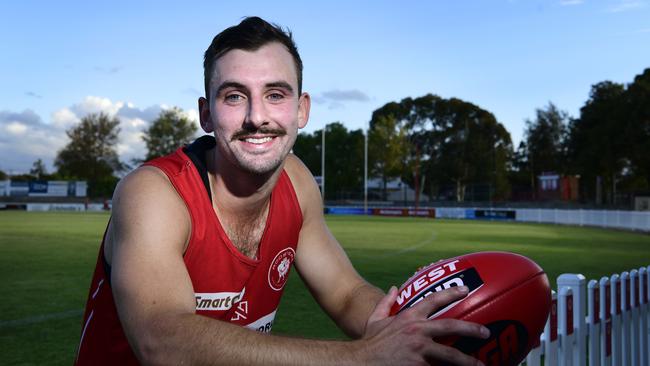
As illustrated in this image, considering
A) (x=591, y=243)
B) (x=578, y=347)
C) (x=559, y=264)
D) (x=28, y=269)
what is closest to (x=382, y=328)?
(x=578, y=347)

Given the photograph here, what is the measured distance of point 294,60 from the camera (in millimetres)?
2686

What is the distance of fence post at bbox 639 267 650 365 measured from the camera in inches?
215

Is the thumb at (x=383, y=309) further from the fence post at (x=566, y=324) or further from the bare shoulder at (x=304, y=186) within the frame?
the fence post at (x=566, y=324)

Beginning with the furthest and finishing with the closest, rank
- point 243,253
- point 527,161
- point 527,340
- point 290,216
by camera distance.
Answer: point 527,161 → point 290,216 → point 243,253 → point 527,340

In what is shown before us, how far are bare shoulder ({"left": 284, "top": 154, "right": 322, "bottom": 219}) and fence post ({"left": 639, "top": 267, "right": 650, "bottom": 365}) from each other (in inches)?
143

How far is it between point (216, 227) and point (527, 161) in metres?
101

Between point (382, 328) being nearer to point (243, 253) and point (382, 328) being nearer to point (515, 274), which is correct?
point (515, 274)

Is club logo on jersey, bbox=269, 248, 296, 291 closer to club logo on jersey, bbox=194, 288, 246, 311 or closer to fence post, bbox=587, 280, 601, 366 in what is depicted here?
club logo on jersey, bbox=194, 288, 246, 311

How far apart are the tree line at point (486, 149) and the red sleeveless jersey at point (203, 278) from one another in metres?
54.2

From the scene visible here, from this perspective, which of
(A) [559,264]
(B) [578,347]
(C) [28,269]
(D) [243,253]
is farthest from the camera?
(A) [559,264]

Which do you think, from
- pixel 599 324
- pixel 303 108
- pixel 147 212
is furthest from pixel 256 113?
pixel 599 324

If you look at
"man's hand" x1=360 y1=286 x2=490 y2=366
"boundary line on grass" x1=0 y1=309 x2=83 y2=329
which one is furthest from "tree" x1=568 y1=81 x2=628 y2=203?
"man's hand" x1=360 y1=286 x2=490 y2=366

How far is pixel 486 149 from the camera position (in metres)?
81.8

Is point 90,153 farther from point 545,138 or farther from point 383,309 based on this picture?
point 383,309
